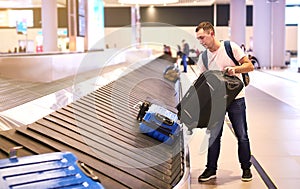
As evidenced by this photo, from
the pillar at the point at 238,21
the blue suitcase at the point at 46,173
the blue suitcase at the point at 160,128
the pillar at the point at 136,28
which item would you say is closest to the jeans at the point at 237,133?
the blue suitcase at the point at 160,128

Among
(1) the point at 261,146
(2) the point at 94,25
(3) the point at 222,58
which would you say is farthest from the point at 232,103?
(2) the point at 94,25

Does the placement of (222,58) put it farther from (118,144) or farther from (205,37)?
(118,144)

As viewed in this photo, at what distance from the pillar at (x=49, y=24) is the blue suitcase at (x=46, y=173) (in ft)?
46.5

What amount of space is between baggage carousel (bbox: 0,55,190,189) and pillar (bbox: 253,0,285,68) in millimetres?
17613

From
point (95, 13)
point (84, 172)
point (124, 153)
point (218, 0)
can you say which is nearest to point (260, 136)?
point (124, 153)

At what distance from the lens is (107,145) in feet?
13.3

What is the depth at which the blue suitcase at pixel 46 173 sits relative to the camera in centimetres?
246

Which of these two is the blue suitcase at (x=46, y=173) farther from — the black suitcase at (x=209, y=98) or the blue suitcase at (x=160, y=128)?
the blue suitcase at (x=160, y=128)

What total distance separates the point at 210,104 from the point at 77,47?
44.8 ft

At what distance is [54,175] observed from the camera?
8.52 feet

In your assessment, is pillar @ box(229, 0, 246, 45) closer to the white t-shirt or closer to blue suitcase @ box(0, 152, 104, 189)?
the white t-shirt

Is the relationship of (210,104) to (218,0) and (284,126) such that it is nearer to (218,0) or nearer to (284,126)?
(284,126)

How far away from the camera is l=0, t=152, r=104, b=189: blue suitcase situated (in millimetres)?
2462

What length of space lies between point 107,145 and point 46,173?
1.48m
